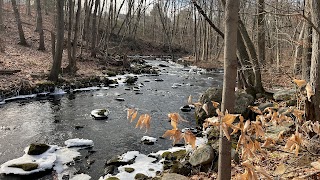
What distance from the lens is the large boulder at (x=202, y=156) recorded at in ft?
20.6

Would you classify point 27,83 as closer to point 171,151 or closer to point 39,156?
point 39,156

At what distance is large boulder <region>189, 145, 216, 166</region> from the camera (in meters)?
6.27

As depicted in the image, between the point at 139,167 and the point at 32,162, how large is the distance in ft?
8.97

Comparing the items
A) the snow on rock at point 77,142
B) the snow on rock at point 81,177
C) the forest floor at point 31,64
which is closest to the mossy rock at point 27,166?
the snow on rock at point 81,177

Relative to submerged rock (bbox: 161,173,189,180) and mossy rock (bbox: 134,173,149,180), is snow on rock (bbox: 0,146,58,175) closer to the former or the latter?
mossy rock (bbox: 134,173,149,180)

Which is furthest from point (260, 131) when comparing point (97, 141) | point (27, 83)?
point (27, 83)

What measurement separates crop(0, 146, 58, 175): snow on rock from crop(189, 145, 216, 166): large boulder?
3.62 meters

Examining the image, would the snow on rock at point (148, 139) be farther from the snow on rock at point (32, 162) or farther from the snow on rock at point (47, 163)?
the snow on rock at point (32, 162)

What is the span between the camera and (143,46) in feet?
156

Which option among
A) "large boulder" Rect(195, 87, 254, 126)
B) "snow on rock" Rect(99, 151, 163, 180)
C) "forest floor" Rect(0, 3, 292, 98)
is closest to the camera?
"snow on rock" Rect(99, 151, 163, 180)

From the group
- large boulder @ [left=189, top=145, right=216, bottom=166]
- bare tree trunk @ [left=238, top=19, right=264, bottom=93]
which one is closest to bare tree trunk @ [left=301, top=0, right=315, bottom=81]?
bare tree trunk @ [left=238, top=19, right=264, bottom=93]

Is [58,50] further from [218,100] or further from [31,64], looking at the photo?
[218,100]

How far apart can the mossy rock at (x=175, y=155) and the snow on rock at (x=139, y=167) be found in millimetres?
341

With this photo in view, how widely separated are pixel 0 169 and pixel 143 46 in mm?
42195
